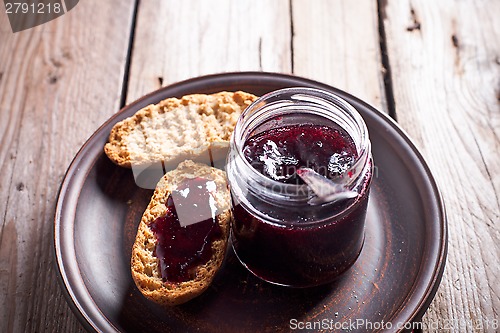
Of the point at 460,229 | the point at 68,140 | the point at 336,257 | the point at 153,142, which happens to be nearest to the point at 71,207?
the point at 153,142

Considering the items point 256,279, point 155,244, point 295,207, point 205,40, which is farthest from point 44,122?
point 295,207

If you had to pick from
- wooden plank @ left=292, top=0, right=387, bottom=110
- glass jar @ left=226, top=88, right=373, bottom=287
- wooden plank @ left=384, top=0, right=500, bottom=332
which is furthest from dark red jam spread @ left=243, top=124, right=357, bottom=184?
wooden plank @ left=292, top=0, right=387, bottom=110

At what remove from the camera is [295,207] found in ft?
4.78

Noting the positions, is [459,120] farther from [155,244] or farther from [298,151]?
[155,244]

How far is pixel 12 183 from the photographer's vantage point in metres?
2.06

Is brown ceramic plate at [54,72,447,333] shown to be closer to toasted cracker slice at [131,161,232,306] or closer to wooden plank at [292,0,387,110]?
toasted cracker slice at [131,161,232,306]

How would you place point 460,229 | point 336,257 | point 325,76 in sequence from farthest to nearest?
1. point 325,76
2. point 460,229
3. point 336,257

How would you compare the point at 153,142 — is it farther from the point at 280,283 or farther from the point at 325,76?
the point at 325,76

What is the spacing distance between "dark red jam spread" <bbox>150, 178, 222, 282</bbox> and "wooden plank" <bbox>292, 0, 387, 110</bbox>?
2.60ft

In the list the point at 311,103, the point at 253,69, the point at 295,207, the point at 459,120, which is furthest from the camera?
the point at 253,69

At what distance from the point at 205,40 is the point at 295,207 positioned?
1.17 meters

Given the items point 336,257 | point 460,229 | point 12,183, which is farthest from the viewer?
point 12,183

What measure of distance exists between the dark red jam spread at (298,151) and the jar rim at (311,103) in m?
0.03

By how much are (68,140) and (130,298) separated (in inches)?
29.7
